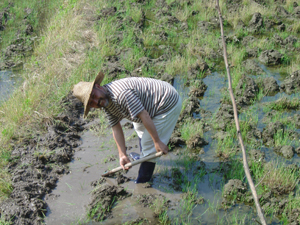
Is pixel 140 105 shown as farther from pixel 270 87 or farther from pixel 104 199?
pixel 270 87

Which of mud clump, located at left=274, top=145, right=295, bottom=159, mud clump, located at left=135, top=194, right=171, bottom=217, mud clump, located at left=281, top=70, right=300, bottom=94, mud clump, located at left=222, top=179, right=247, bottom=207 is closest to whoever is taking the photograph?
mud clump, located at left=135, top=194, right=171, bottom=217

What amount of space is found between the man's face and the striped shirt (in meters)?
0.06

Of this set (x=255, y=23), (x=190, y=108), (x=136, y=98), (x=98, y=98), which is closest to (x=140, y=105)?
(x=136, y=98)

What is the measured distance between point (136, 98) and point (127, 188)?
120 cm

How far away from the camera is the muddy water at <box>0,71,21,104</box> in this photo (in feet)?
18.7

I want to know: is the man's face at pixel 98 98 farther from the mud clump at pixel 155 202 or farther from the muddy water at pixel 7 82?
the muddy water at pixel 7 82

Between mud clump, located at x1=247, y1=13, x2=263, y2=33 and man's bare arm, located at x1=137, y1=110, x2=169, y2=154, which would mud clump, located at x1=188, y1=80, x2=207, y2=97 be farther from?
mud clump, located at x1=247, y1=13, x2=263, y2=33

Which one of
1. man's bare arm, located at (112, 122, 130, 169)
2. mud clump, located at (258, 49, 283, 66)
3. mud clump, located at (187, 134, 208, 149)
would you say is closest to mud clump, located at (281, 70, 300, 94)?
mud clump, located at (258, 49, 283, 66)

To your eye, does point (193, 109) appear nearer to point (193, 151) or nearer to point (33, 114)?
point (193, 151)

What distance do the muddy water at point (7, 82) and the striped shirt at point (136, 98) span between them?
10.2 ft

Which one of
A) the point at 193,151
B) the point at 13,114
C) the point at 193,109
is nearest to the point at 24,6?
the point at 13,114

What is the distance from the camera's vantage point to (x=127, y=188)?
11.9ft

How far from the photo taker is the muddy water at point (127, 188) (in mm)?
3250

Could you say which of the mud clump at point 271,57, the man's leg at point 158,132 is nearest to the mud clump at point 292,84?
the mud clump at point 271,57
